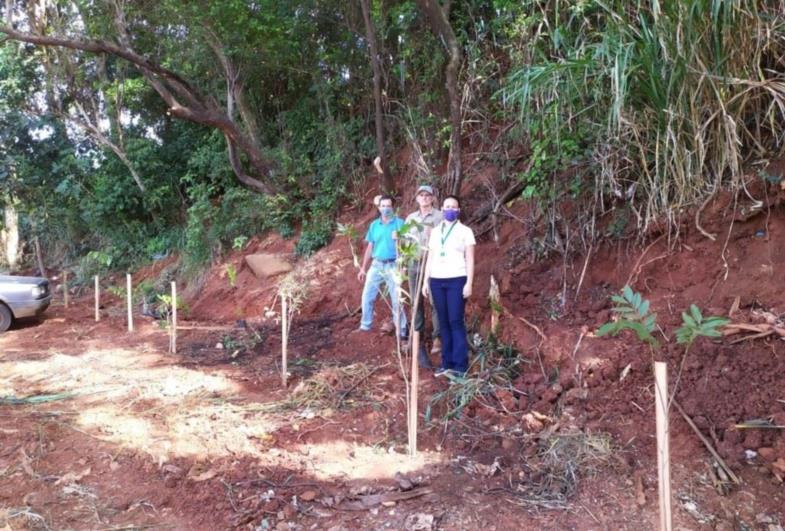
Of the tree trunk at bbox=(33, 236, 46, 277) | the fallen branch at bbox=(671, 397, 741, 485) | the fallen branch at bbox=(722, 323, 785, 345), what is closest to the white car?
the tree trunk at bbox=(33, 236, 46, 277)

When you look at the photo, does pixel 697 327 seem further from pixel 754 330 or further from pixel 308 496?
pixel 308 496

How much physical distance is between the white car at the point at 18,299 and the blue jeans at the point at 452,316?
276 inches

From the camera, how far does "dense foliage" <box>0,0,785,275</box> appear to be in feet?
11.6

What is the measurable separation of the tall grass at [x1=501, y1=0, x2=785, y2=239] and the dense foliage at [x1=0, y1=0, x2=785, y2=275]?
0.02 metres

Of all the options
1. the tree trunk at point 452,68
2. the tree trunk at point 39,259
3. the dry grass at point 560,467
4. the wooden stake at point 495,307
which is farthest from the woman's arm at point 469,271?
the tree trunk at point 39,259

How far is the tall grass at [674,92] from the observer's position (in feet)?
11.0

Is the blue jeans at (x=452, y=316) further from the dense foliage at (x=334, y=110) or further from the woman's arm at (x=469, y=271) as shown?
the dense foliage at (x=334, y=110)

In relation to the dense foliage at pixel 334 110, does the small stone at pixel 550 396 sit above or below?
below

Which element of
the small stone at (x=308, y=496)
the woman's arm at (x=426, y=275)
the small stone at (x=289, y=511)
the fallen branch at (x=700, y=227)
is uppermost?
the fallen branch at (x=700, y=227)

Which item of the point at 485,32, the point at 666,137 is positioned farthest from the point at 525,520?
the point at 485,32

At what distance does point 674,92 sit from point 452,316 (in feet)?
7.55

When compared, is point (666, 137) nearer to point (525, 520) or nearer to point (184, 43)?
point (525, 520)

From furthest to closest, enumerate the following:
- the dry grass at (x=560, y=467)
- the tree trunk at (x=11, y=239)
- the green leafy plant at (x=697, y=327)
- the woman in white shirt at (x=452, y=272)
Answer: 1. the tree trunk at (x=11, y=239)
2. the woman in white shirt at (x=452, y=272)
3. the dry grass at (x=560, y=467)
4. the green leafy plant at (x=697, y=327)

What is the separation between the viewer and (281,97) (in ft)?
35.4
